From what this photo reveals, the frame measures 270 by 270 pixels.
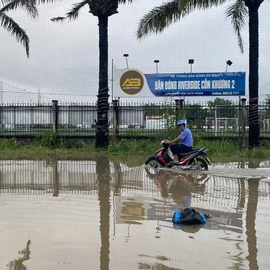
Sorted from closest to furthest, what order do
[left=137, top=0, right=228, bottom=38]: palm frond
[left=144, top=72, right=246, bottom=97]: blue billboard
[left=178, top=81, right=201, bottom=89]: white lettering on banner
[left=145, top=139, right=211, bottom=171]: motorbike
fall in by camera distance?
[left=145, top=139, right=211, bottom=171]: motorbike, [left=137, top=0, right=228, bottom=38]: palm frond, [left=144, top=72, right=246, bottom=97]: blue billboard, [left=178, top=81, right=201, bottom=89]: white lettering on banner

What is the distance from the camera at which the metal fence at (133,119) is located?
18.2 meters

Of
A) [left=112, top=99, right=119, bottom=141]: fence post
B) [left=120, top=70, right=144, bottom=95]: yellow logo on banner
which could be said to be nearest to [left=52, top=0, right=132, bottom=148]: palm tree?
[left=112, top=99, right=119, bottom=141]: fence post

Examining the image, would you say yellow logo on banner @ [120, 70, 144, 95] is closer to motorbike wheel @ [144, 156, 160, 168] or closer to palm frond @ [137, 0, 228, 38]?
palm frond @ [137, 0, 228, 38]

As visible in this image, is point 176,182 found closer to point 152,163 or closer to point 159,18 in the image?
point 152,163

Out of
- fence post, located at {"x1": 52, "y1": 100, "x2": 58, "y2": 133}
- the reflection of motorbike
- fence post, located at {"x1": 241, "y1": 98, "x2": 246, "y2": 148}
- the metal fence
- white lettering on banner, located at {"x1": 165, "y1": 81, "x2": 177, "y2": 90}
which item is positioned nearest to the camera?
the reflection of motorbike

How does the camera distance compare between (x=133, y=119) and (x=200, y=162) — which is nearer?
(x=200, y=162)

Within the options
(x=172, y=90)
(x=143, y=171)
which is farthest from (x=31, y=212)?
(x=172, y=90)

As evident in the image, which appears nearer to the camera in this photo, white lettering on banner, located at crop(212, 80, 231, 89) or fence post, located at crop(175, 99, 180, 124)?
fence post, located at crop(175, 99, 180, 124)

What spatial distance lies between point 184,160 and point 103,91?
7.66 m

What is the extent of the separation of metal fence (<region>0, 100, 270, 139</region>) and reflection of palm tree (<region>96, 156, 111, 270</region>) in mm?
5559

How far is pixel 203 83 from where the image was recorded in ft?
87.4

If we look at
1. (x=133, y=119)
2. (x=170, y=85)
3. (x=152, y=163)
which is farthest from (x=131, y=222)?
(x=170, y=85)

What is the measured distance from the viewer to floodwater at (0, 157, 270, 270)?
450 centimetres

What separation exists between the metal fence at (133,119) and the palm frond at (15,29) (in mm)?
3118
